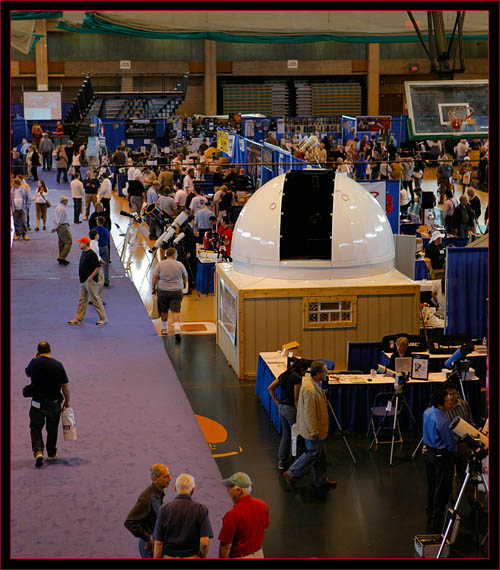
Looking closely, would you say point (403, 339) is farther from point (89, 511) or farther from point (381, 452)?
point (89, 511)

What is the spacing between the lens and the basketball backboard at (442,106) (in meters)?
15.6

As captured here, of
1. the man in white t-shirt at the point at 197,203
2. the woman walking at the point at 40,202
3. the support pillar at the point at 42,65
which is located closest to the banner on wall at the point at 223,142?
the woman walking at the point at 40,202

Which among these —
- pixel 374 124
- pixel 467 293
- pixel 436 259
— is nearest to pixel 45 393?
pixel 467 293

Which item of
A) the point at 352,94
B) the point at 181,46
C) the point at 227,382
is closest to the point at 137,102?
the point at 181,46

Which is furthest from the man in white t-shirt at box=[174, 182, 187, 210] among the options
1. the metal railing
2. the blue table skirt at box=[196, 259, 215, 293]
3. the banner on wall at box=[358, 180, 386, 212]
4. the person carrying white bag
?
the metal railing

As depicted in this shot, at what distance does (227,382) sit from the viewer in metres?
12.4

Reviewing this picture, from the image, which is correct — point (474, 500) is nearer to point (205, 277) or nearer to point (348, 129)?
point (205, 277)

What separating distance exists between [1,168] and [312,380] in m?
5.76

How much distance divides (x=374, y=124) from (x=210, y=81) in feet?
49.0

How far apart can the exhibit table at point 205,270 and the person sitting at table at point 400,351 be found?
6.23m

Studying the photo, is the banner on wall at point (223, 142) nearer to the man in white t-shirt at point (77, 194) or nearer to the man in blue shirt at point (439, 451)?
the man in white t-shirt at point (77, 194)

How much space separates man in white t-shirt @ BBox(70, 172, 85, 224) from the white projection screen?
16180mm

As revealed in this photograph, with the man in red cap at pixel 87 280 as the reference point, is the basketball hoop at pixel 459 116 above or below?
above

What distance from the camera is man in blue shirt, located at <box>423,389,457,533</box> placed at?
25.0ft
